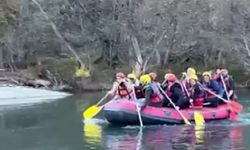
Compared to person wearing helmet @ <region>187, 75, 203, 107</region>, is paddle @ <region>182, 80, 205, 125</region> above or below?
below

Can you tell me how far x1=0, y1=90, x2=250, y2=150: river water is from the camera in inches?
750

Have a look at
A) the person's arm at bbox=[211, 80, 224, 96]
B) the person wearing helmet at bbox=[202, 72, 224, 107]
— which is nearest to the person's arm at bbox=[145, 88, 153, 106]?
the person wearing helmet at bbox=[202, 72, 224, 107]

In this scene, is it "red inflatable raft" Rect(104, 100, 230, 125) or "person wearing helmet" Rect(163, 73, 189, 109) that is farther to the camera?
"person wearing helmet" Rect(163, 73, 189, 109)

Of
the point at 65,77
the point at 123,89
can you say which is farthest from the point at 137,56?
the point at 123,89

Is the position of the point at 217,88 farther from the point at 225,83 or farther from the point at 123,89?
the point at 123,89

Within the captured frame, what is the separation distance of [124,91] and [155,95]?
3.74 ft

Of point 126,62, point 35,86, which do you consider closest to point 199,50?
point 126,62

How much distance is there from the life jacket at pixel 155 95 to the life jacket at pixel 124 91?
2.71 ft

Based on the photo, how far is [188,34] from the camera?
4281 centimetres

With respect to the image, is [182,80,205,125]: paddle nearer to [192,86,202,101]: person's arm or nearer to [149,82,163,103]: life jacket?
[192,86,202,101]: person's arm

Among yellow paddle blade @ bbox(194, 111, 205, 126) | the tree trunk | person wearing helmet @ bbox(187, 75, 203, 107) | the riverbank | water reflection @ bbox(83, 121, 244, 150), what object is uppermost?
the tree trunk

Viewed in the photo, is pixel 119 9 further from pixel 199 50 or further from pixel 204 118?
pixel 204 118

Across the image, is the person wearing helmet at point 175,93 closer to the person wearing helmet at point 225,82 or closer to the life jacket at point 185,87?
the life jacket at point 185,87

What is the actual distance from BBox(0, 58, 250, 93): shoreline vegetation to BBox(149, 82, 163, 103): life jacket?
17.6 metres
